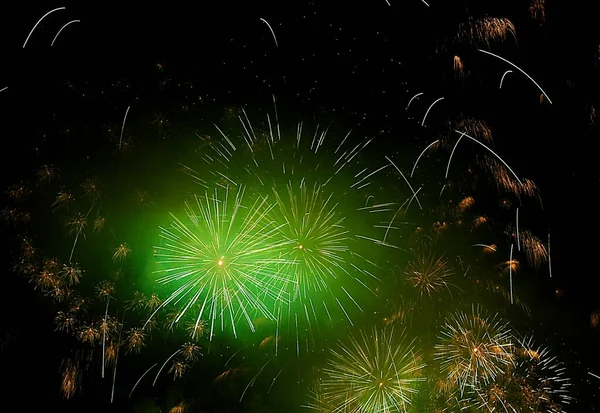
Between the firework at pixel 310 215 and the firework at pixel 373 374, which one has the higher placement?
the firework at pixel 310 215

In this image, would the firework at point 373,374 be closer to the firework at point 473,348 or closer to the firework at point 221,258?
the firework at point 473,348

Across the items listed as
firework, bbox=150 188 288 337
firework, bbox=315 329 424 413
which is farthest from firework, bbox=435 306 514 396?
firework, bbox=150 188 288 337

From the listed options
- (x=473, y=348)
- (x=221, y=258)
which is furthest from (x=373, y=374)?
(x=221, y=258)

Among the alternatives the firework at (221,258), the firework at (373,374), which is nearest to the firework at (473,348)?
the firework at (373,374)

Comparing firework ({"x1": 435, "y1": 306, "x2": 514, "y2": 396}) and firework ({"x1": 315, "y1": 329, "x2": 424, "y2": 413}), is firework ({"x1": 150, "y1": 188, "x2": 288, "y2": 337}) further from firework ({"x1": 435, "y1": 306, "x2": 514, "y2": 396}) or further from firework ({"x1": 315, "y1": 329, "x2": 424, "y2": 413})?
firework ({"x1": 435, "y1": 306, "x2": 514, "y2": 396})

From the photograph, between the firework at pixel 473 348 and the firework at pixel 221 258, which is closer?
the firework at pixel 221 258

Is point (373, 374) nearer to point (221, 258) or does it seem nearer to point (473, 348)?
point (473, 348)

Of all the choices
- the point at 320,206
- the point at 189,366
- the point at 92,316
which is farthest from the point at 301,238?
the point at 92,316

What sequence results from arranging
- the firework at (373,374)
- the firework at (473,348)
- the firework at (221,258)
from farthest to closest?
1. the firework at (373,374)
2. the firework at (473,348)
3. the firework at (221,258)
